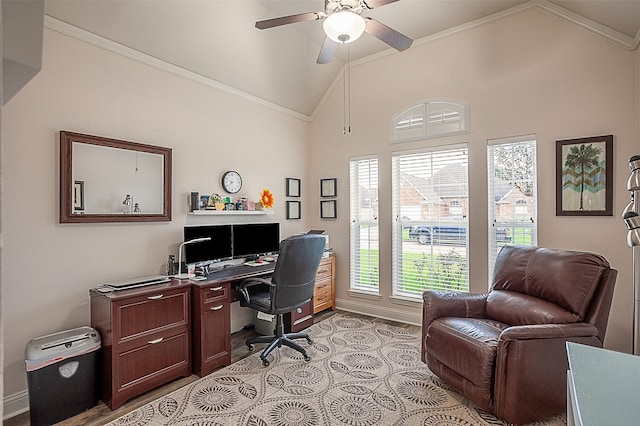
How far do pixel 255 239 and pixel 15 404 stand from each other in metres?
2.32

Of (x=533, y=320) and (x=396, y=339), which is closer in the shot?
(x=533, y=320)

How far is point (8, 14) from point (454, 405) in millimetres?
2997

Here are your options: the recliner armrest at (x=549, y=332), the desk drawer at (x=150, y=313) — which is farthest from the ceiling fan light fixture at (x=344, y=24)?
the desk drawer at (x=150, y=313)

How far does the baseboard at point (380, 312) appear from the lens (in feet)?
13.1

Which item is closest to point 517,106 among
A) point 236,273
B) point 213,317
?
point 236,273

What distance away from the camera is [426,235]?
13.0 ft

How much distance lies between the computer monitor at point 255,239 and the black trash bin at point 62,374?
1533 millimetres

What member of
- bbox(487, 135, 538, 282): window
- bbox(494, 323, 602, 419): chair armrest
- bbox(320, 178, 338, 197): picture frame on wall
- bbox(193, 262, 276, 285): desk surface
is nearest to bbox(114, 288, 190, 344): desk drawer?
bbox(193, 262, 276, 285): desk surface

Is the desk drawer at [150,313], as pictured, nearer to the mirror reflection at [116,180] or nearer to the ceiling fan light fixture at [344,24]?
the mirror reflection at [116,180]

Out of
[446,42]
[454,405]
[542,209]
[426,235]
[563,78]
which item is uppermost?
[446,42]

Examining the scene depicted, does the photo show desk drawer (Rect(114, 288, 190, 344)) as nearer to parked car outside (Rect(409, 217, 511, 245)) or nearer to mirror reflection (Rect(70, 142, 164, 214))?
mirror reflection (Rect(70, 142, 164, 214))

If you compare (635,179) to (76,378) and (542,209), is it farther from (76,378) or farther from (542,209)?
(76,378)

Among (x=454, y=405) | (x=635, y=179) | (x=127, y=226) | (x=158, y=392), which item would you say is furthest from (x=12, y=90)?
(x=635, y=179)

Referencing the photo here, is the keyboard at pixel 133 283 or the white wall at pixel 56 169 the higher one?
the white wall at pixel 56 169
